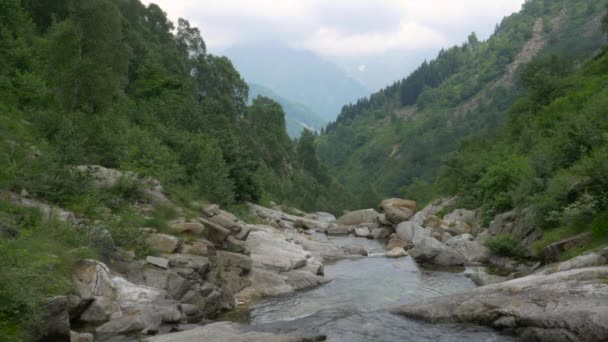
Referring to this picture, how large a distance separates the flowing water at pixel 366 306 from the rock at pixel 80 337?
547cm

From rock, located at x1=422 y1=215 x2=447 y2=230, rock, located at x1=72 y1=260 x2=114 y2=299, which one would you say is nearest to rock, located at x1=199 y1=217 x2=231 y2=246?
rock, located at x1=72 y1=260 x2=114 y2=299

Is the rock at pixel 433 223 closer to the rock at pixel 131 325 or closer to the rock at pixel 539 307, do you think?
the rock at pixel 539 307

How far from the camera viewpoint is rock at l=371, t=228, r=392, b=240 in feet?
185

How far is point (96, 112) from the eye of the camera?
37.8 m

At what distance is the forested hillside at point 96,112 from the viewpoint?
78.5ft

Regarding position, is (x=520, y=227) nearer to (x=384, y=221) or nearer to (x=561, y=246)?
(x=561, y=246)

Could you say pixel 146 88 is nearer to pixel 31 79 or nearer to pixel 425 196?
pixel 31 79

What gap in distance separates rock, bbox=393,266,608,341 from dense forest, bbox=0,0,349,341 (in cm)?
1342

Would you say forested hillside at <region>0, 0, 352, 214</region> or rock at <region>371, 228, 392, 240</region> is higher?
forested hillside at <region>0, 0, 352, 214</region>

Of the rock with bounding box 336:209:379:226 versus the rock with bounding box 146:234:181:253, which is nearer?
the rock with bounding box 146:234:181:253

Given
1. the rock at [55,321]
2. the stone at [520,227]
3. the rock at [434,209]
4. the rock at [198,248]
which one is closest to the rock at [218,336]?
the rock at [55,321]

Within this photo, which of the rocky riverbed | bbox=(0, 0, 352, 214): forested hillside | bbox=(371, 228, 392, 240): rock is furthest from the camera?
bbox=(371, 228, 392, 240): rock

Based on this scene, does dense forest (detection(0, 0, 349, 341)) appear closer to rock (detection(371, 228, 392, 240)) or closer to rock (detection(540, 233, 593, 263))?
rock (detection(371, 228, 392, 240))

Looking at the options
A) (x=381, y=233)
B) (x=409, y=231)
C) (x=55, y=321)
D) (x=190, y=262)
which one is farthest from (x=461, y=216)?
(x=55, y=321)
